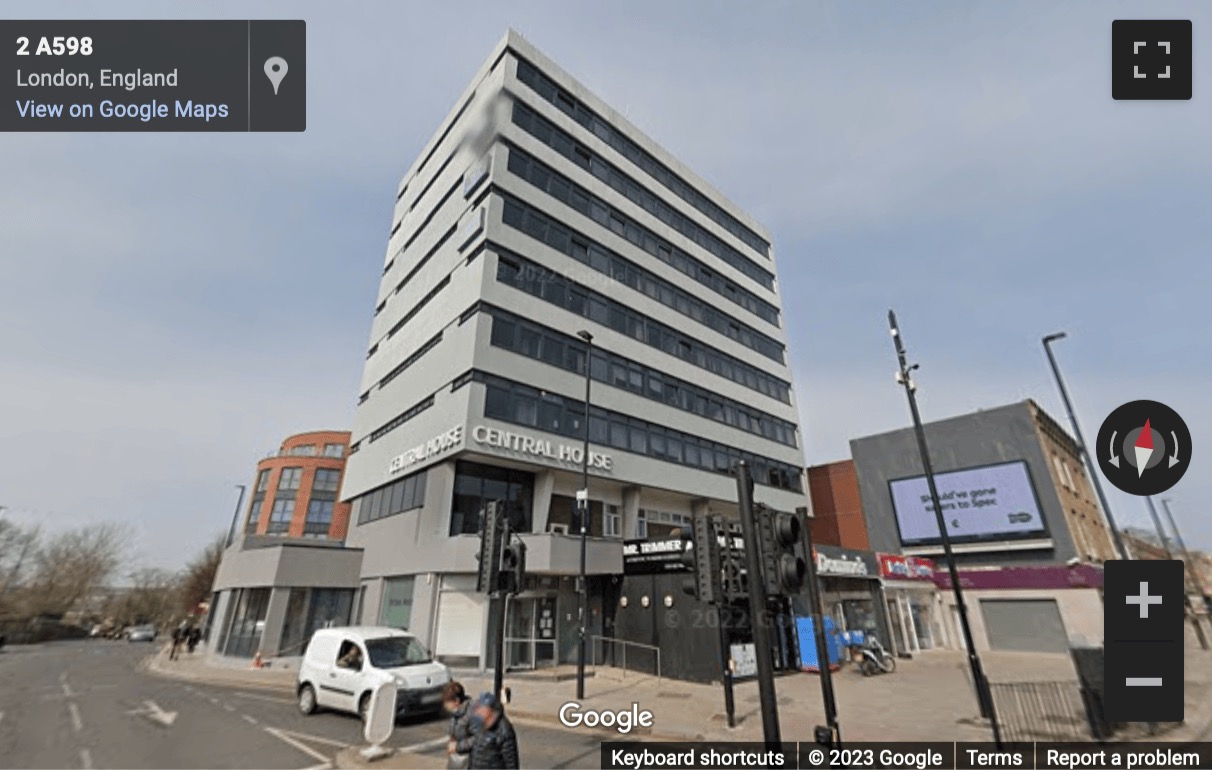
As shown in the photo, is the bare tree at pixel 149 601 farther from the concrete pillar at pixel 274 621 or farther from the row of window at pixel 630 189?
the row of window at pixel 630 189

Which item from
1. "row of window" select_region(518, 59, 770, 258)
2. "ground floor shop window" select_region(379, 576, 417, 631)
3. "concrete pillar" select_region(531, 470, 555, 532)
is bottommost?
"ground floor shop window" select_region(379, 576, 417, 631)

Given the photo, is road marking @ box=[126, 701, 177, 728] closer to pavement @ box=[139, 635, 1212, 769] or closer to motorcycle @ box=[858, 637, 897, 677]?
pavement @ box=[139, 635, 1212, 769]

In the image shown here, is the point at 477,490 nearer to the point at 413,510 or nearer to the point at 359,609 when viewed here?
the point at 413,510

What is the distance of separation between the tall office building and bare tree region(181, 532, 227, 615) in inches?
1405

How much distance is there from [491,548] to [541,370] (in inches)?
590

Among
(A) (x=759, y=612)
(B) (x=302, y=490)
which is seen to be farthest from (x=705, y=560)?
(B) (x=302, y=490)

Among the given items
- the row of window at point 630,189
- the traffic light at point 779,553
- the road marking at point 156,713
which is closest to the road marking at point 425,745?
the road marking at point 156,713

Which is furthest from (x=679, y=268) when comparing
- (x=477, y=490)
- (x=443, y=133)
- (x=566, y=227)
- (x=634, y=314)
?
(x=477, y=490)

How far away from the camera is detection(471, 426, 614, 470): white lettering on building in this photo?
66.9 feet

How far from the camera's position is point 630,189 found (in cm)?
3272

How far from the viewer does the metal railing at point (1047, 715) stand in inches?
362

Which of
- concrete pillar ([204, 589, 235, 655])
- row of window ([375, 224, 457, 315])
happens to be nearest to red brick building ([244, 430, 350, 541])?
concrete pillar ([204, 589, 235, 655])

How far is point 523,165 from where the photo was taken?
26.2 m

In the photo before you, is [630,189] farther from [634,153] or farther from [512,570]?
[512,570]
